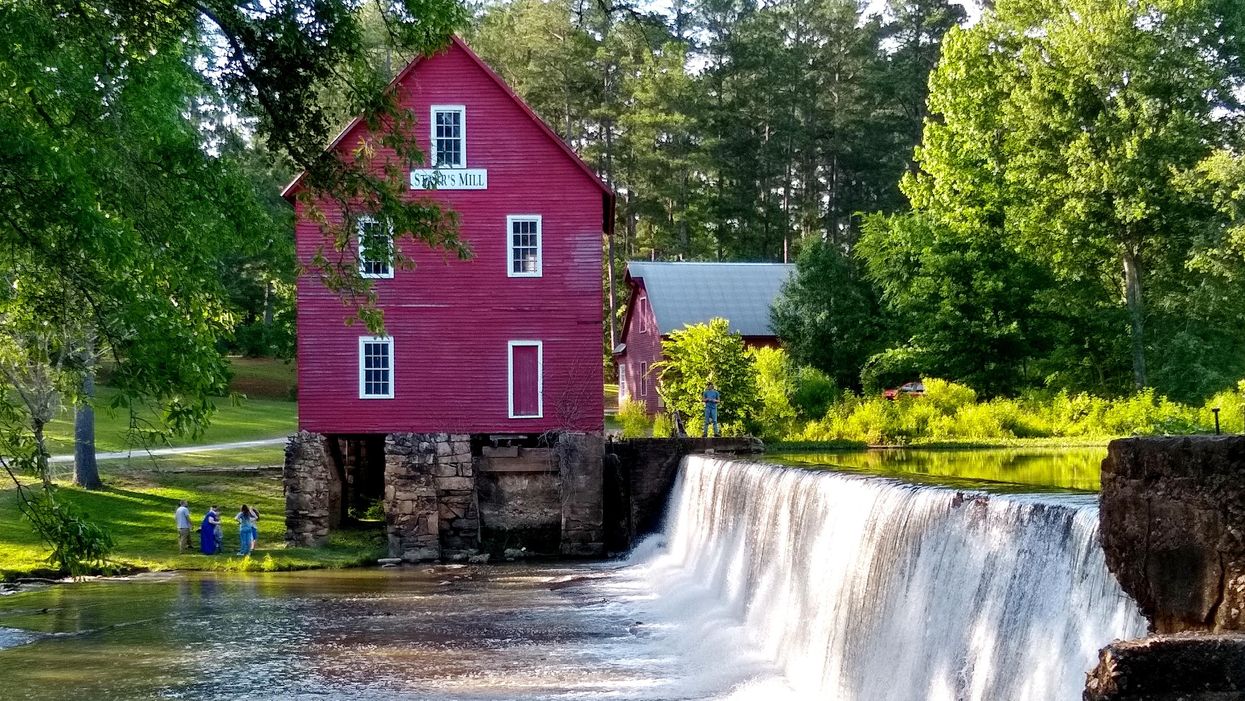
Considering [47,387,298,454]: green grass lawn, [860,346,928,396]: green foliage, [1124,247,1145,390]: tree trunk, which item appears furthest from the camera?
[860,346,928,396]: green foliage

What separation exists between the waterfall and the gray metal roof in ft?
89.5

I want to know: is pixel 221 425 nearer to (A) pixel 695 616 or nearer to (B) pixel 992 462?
(B) pixel 992 462

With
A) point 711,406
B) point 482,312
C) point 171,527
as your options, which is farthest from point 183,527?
point 711,406

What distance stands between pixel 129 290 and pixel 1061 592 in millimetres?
7249

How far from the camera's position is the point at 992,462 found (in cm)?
2767

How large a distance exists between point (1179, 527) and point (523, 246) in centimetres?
1968

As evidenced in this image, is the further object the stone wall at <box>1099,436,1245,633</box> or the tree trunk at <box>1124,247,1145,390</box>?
the tree trunk at <box>1124,247,1145,390</box>

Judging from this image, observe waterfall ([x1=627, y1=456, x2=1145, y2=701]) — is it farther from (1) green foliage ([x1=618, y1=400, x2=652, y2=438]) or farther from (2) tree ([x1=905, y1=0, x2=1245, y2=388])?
(2) tree ([x1=905, y1=0, x2=1245, y2=388])

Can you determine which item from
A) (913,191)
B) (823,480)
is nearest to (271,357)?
(913,191)

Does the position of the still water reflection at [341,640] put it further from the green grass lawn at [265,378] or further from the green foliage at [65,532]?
the green grass lawn at [265,378]

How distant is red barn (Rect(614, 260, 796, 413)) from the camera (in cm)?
4475

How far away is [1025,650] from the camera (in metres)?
7.95

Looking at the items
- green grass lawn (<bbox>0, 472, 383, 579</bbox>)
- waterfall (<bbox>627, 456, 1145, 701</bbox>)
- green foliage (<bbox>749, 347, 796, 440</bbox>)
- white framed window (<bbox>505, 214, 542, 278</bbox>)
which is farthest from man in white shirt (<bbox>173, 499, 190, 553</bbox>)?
green foliage (<bbox>749, 347, 796, 440</bbox>)

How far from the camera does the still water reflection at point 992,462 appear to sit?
21.7 meters
